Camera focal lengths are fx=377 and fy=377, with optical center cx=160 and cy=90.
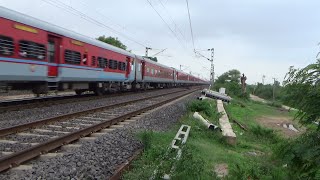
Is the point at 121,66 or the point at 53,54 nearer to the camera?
the point at 53,54

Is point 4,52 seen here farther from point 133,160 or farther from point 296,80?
point 296,80

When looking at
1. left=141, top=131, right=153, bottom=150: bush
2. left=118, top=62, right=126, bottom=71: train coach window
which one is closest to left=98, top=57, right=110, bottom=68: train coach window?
left=118, top=62, right=126, bottom=71: train coach window

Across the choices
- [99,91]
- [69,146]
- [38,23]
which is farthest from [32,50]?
[99,91]

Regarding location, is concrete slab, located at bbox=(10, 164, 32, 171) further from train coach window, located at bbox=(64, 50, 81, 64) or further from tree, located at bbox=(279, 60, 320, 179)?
train coach window, located at bbox=(64, 50, 81, 64)

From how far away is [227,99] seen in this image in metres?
32.8

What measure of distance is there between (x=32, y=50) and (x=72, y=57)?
361 centimetres

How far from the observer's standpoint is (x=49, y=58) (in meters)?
15.3

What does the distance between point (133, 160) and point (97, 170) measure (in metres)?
0.99

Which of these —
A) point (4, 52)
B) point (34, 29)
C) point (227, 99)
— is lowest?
point (227, 99)

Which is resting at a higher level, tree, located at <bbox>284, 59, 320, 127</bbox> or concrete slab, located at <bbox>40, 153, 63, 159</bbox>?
tree, located at <bbox>284, 59, 320, 127</bbox>

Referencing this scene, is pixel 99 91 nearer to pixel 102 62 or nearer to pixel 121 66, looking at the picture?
pixel 102 62

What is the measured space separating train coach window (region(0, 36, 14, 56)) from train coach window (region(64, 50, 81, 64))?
13.8 feet

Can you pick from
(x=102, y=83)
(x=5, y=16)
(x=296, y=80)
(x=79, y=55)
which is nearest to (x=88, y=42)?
(x=79, y=55)

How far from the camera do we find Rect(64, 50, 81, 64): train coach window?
16.6m
